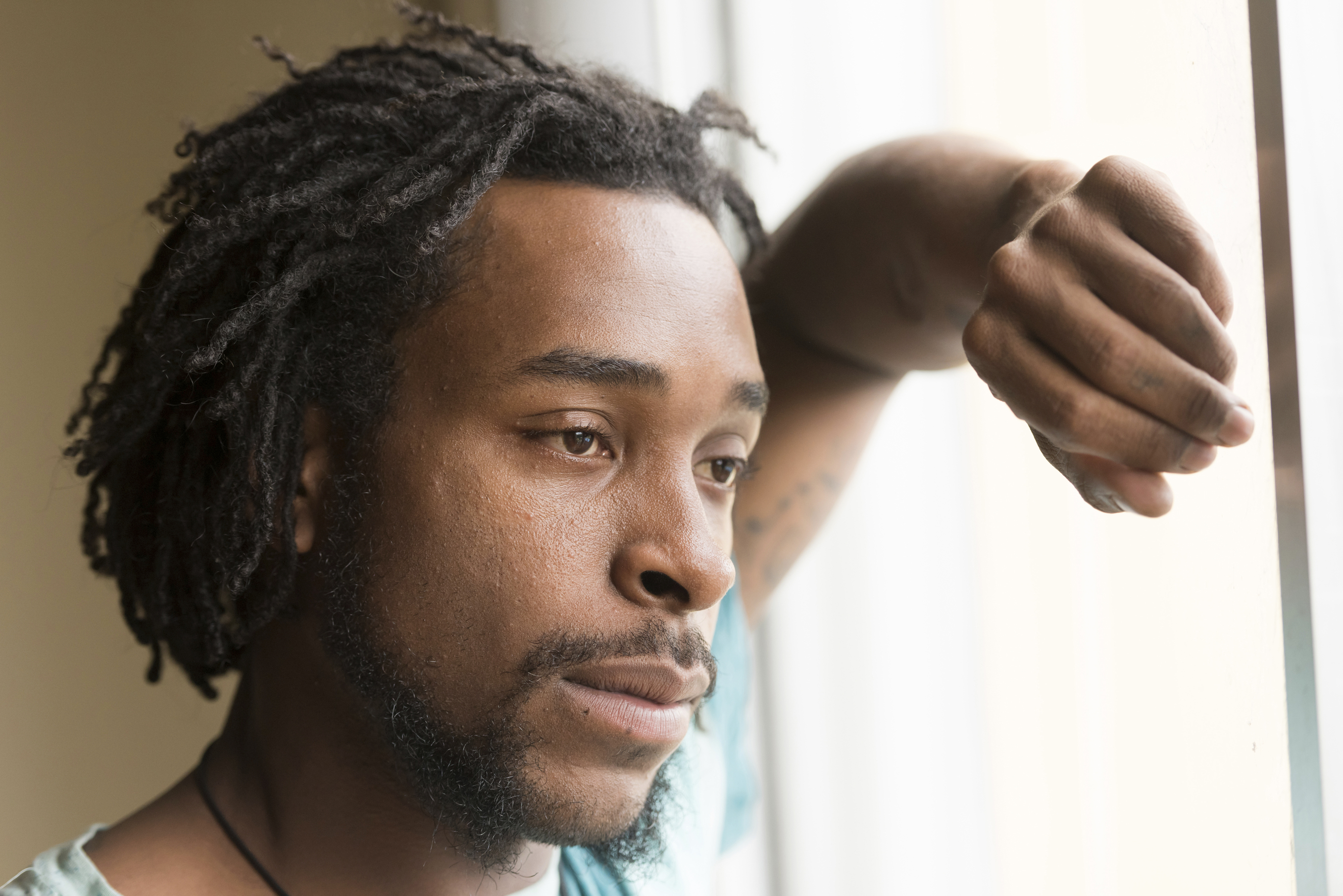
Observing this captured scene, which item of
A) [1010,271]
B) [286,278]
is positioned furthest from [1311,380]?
[286,278]

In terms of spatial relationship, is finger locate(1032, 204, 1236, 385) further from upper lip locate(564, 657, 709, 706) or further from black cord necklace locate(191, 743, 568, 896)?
black cord necklace locate(191, 743, 568, 896)

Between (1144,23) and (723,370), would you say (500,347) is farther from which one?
(1144,23)

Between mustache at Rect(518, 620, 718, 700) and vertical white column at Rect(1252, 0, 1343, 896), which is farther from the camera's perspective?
mustache at Rect(518, 620, 718, 700)

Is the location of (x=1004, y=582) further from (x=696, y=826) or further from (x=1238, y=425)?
(x=1238, y=425)

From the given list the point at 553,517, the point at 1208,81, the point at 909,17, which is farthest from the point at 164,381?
the point at 909,17

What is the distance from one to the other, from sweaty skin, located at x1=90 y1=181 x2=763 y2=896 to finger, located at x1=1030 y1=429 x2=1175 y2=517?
0.28 m

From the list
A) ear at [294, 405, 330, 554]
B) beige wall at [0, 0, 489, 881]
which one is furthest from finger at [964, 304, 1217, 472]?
beige wall at [0, 0, 489, 881]

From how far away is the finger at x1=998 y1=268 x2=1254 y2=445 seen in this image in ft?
2.07

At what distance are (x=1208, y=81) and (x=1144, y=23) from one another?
0.81ft

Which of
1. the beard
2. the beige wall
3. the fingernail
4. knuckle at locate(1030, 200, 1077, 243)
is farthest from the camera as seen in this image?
the beige wall

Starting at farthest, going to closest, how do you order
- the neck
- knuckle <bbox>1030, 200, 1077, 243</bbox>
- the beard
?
the neck, the beard, knuckle <bbox>1030, 200, 1077, 243</bbox>

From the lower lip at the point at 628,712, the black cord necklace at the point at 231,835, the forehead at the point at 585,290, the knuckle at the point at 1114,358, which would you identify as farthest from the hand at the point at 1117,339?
the black cord necklace at the point at 231,835

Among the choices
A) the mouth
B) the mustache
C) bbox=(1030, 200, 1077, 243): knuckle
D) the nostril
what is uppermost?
bbox=(1030, 200, 1077, 243): knuckle

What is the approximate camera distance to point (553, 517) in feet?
2.73
